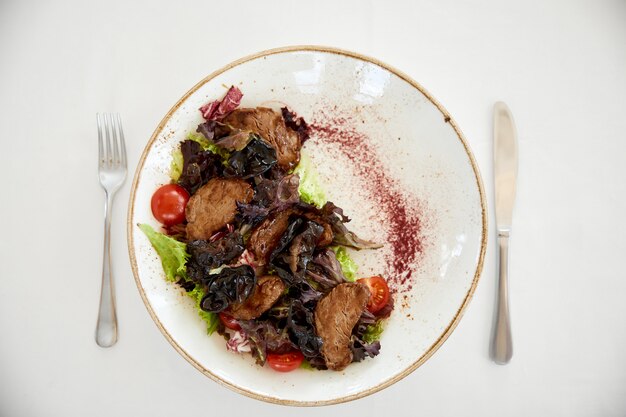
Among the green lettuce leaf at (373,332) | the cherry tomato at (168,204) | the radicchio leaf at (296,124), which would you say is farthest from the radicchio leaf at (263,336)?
the radicchio leaf at (296,124)

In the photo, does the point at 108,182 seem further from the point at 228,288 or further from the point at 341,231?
the point at 341,231

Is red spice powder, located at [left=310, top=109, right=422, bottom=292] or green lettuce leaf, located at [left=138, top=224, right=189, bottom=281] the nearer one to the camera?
green lettuce leaf, located at [left=138, top=224, right=189, bottom=281]

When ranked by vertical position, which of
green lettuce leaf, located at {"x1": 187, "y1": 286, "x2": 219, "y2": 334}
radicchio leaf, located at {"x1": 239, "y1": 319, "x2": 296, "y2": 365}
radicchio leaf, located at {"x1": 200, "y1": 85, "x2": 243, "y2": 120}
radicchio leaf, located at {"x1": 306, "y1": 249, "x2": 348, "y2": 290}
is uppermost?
radicchio leaf, located at {"x1": 200, "y1": 85, "x2": 243, "y2": 120}

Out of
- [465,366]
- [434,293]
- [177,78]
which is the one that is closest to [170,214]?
[177,78]

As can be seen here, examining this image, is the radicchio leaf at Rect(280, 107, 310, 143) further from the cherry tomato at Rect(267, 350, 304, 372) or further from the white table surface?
the cherry tomato at Rect(267, 350, 304, 372)

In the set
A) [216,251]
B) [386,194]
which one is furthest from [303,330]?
[386,194]

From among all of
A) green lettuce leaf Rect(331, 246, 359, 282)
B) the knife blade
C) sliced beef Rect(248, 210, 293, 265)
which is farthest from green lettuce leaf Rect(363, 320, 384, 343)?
the knife blade

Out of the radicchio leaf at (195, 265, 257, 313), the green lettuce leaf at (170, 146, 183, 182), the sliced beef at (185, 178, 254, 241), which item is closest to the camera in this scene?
the radicchio leaf at (195, 265, 257, 313)
